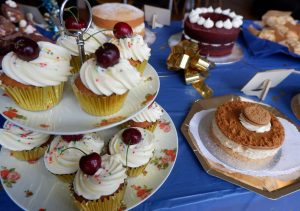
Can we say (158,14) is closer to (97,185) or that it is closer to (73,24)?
(73,24)

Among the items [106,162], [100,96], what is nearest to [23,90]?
[100,96]

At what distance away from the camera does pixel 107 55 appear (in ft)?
2.31

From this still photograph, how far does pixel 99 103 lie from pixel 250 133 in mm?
650

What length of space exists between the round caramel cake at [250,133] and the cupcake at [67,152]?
508mm

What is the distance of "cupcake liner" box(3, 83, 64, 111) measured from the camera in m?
0.75

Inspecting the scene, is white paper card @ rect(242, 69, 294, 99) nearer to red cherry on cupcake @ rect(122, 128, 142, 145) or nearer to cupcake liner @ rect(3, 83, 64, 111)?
red cherry on cupcake @ rect(122, 128, 142, 145)

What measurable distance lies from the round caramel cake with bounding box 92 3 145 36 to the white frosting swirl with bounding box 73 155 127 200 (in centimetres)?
105

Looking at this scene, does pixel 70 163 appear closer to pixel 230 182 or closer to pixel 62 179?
pixel 62 179

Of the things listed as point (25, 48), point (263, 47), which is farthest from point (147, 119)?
point (263, 47)

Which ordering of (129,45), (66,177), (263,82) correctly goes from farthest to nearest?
1. (263,82)
2. (129,45)
3. (66,177)

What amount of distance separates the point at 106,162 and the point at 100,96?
203 millimetres

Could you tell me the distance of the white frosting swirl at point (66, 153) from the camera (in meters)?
0.85

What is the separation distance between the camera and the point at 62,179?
87 centimetres

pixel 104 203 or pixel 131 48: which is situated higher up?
pixel 131 48
